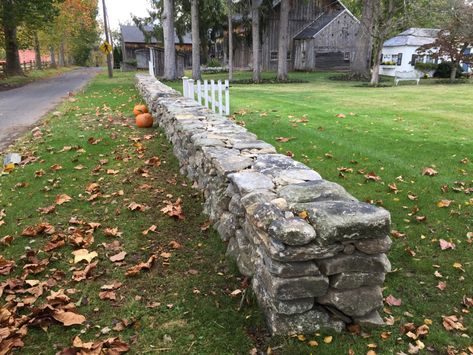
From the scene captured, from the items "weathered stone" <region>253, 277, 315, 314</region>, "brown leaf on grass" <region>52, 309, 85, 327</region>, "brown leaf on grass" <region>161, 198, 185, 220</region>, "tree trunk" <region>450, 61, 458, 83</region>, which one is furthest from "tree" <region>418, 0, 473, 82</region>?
"brown leaf on grass" <region>52, 309, 85, 327</region>

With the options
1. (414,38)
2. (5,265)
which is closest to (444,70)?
(414,38)

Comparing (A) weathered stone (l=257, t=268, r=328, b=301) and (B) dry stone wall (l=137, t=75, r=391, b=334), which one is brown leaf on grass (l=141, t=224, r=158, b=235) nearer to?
(B) dry stone wall (l=137, t=75, r=391, b=334)

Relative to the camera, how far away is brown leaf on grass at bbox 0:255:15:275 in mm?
3681

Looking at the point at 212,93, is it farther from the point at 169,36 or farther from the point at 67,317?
the point at 169,36

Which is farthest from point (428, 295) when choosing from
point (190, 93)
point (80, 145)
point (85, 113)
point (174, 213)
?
point (85, 113)

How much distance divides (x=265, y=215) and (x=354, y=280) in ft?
2.51

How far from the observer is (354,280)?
9.11 ft

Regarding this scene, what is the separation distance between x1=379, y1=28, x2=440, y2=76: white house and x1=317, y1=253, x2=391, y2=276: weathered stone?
34.6 m

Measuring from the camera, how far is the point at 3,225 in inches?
183

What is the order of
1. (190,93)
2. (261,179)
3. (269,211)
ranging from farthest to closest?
1. (190,93)
2. (261,179)
3. (269,211)

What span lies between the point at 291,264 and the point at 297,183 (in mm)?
965

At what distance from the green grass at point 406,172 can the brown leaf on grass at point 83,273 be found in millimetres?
2049

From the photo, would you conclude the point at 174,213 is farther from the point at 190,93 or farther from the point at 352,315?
the point at 190,93

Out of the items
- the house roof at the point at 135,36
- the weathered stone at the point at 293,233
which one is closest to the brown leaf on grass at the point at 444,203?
the weathered stone at the point at 293,233
